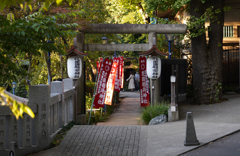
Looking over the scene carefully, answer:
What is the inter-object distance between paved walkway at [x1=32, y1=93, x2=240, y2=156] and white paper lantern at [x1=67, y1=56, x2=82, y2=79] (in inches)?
93.8

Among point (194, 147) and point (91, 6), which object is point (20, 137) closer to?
point (194, 147)

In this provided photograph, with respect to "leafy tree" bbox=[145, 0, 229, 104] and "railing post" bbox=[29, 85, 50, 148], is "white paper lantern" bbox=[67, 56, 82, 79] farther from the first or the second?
"leafy tree" bbox=[145, 0, 229, 104]

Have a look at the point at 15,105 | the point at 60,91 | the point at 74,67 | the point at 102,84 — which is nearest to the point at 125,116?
the point at 102,84

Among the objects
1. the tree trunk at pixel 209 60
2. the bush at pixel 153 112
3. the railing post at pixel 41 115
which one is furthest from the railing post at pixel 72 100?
the tree trunk at pixel 209 60

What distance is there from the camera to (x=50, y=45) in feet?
22.5

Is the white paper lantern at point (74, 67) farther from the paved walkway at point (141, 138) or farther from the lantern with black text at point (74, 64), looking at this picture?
the paved walkway at point (141, 138)

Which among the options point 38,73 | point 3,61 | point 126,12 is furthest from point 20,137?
point 126,12

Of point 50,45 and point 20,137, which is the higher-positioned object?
point 50,45

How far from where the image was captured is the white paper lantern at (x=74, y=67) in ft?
38.1

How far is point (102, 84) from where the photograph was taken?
13.9 metres

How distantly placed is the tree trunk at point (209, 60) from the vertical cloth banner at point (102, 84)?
4.57m

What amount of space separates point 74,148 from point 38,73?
11.3 m

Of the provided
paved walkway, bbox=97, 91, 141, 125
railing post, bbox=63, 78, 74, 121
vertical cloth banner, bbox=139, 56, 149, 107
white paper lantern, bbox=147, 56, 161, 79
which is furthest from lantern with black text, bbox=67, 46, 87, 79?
vertical cloth banner, bbox=139, 56, 149, 107

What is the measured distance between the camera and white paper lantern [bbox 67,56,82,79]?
11617 millimetres
